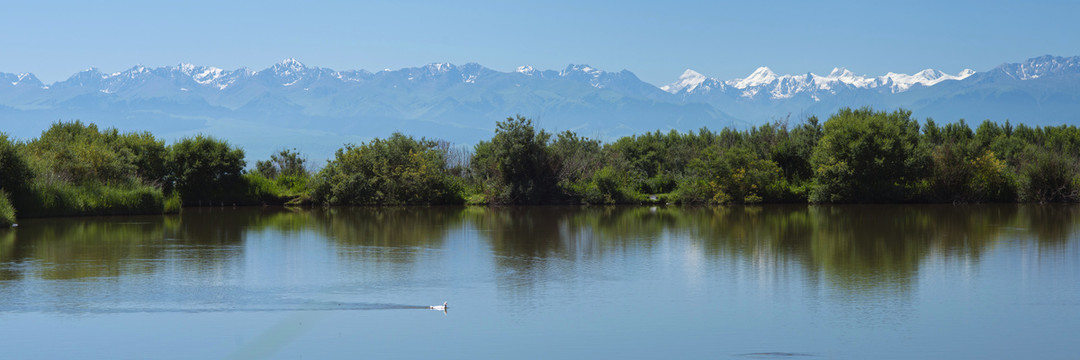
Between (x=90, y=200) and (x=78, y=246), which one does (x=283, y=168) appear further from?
(x=78, y=246)

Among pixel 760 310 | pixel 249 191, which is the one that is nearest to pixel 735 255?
pixel 760 310

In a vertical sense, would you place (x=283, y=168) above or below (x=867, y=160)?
above

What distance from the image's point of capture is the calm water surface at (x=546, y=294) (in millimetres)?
12352

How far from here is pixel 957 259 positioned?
832 inches

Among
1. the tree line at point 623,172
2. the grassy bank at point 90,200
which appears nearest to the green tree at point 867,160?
the tree line at point 623,172

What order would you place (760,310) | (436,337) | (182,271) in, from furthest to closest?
1. (182,271)
2. (760,310)
3. (436,337)

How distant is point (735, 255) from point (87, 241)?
17.0 metres

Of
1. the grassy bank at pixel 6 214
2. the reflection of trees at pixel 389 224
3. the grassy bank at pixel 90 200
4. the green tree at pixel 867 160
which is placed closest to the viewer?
the reflection of trees at pixel 389 224

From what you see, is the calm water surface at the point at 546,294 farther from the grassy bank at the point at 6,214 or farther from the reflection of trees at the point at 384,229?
the grassy bank at the point at 6,214

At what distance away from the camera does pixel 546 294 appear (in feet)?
53.9

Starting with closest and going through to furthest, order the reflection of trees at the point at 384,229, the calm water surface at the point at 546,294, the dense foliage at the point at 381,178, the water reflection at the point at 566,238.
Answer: the calm water surface at the point at 546,294 < the water reflection at the point at 566,238 < the reflection of trees at the point at 384,229 < the dense foliage at the point at 381,178

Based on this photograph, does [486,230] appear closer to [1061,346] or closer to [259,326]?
[259,326]

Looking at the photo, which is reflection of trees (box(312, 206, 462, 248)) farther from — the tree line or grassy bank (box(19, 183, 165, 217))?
grassy bank (box(19, 183, 165, 217))

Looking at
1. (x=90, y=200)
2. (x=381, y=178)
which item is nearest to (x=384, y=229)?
(x=90, y=200)
